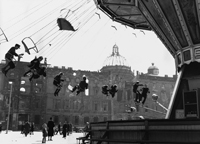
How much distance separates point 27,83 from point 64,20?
47.4 m

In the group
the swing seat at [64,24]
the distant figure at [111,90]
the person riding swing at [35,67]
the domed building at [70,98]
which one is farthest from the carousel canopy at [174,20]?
the domed building at [70,98]

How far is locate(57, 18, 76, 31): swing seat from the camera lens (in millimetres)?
13922

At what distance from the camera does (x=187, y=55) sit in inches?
547

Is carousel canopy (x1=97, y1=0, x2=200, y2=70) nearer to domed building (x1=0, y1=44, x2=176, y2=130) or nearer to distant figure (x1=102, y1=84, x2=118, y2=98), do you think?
distant figure (x1=102, y1=84, x2=118, y2=98)

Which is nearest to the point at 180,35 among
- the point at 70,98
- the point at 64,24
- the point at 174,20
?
the point at 174,20

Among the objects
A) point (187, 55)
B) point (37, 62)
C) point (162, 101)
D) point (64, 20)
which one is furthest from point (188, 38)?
point (162, 101)

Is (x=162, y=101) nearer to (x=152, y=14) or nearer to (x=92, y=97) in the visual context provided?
(x=92, y=97)

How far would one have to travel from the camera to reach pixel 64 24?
549 inches

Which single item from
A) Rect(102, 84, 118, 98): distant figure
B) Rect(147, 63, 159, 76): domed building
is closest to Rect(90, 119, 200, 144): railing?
Rect(102, 84, 118, 98): distant figure

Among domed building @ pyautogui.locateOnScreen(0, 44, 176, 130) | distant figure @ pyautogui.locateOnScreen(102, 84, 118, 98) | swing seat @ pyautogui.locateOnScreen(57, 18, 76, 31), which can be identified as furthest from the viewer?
domed building @ pyautogui.locateOnScreen(0, 44, 176, 130)

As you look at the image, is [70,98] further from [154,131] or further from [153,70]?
[154,131]

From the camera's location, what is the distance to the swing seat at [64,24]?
1392 centimetres

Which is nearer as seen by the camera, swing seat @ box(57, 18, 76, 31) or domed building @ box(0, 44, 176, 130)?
swing seat @ box(57, 18, 76, 31)

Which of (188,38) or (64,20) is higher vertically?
(64,20)
